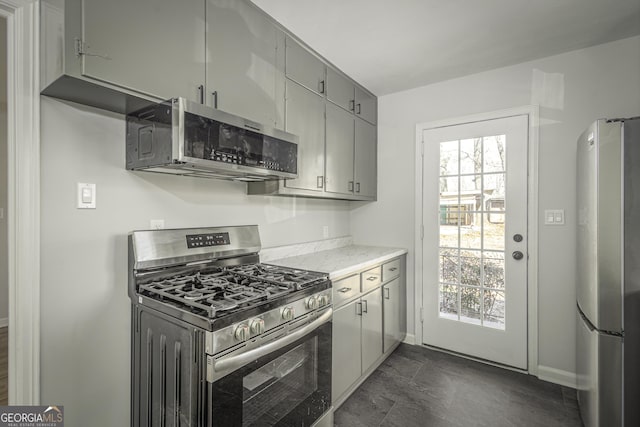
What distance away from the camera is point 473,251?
2.71 m

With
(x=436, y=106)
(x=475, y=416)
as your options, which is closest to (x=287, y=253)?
(x=475, y=416)

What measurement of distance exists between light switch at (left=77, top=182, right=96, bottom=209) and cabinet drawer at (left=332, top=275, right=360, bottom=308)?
4.38 feet

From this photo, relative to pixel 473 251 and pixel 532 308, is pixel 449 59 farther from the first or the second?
pixel 532 308

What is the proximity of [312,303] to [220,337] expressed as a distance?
0.59m

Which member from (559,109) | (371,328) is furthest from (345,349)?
(559,109)

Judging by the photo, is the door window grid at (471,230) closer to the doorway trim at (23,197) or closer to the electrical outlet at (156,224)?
the electrical outlet at (156,224)

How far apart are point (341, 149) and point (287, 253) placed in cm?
101

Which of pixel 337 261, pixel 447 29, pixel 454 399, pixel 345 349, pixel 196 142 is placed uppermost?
pixel 447 29

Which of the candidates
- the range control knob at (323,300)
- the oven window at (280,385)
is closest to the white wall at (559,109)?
the range control knob at (323,300)

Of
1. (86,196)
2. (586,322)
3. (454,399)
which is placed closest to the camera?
(86,196)

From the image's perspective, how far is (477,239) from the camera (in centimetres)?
269

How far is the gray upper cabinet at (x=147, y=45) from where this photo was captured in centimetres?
115

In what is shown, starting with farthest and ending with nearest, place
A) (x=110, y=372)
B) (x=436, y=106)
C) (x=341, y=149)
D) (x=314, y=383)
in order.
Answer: (x=436, y=106)
(x=341, y=149)
(x=314, y=383)
(x=110, y=372)

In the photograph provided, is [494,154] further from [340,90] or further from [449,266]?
[340,90]
